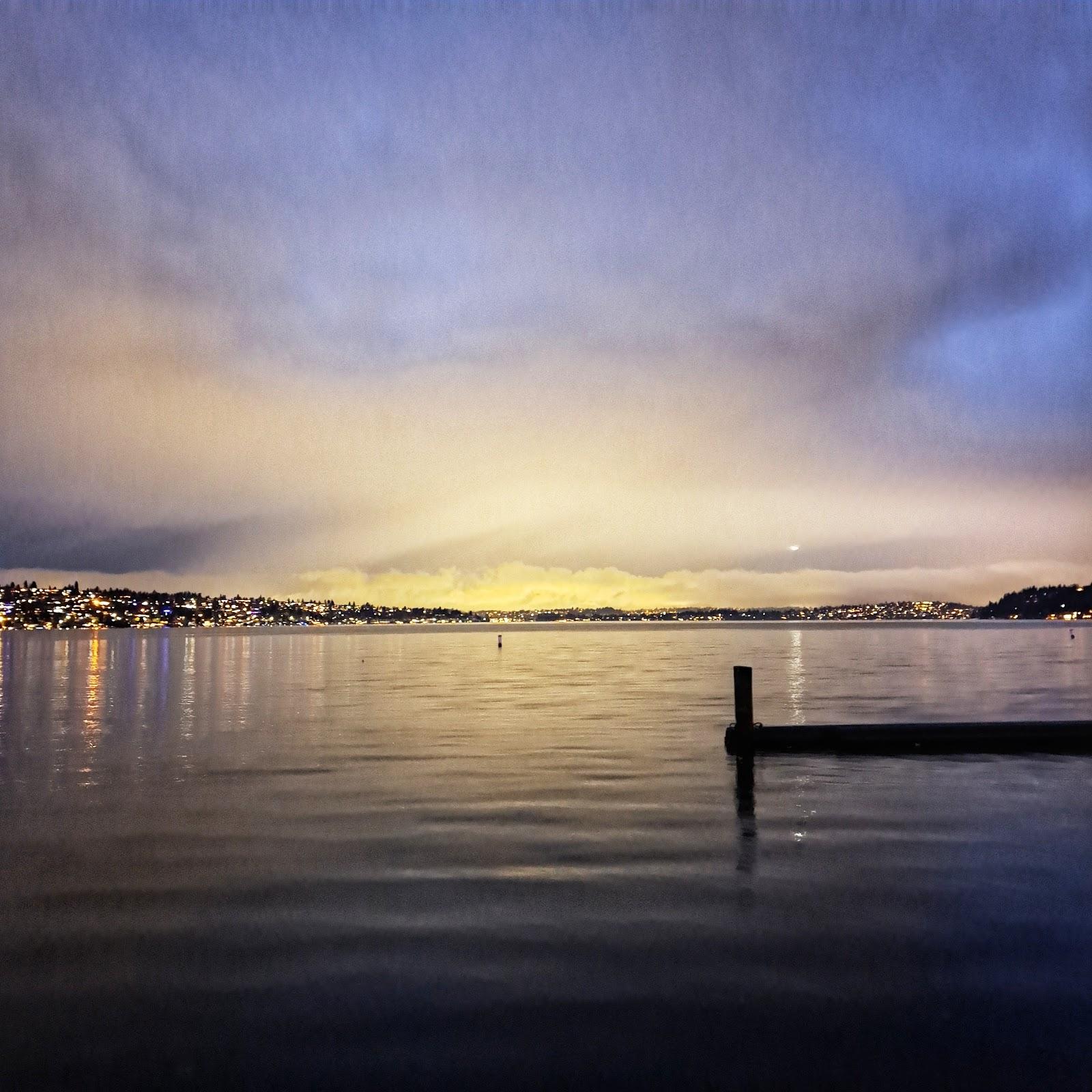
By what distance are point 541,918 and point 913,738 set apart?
18813 millimetres

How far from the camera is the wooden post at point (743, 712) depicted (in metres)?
27.9

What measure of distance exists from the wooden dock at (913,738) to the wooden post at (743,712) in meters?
0.02

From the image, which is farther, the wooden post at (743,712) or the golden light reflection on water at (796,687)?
the golden light reflection on water at (796,687)

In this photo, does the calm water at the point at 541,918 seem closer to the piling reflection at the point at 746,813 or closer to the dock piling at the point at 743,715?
the piling reflection at the point at 746,813

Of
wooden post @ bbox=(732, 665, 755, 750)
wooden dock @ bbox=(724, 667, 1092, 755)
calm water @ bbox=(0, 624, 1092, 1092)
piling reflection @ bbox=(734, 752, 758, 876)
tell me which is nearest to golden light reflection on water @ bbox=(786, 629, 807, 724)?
wooden dock @ bbox=(724, 667, 1092, 755)

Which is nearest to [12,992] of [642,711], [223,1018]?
[223,1018]

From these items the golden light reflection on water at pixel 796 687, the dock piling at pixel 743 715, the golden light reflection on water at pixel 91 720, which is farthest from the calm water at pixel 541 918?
the golden light reflection on water at pixel 796 687

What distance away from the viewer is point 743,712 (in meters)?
28.5

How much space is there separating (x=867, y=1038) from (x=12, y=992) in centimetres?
891

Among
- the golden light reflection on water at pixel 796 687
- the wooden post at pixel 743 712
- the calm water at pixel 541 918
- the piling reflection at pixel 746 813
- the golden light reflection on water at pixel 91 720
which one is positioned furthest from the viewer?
the golden light reflection on water at pixel 796 687

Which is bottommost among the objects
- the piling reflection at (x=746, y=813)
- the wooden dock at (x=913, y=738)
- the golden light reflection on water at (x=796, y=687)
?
the golden light reflection on water at (x=796, y=687)

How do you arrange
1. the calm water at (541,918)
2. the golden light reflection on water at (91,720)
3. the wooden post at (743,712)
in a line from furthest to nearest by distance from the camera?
the wooden post at (743,712)
the golden light reflection on water at (91,720)
the calm water at (541,918)

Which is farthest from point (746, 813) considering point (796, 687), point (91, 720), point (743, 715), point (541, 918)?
point (796, 687)

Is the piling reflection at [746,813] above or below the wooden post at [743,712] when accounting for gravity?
below
